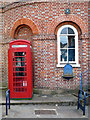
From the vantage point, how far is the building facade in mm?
8328

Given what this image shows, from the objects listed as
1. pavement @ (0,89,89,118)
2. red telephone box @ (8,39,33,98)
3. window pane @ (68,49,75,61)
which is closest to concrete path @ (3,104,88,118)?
pavement @ (0,89,89,118)

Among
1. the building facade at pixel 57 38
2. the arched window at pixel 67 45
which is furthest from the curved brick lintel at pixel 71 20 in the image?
the arched window at pixel 67 45

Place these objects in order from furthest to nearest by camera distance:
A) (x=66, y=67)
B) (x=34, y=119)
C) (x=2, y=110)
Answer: (x=66, y=67), (x=2, y=110), (x=34, y=119)

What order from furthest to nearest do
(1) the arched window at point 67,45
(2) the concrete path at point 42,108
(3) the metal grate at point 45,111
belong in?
(1) the arched window at point 67,45 → (3) the metal grate at point 45,111 → (2) the concrete path at point 42,108

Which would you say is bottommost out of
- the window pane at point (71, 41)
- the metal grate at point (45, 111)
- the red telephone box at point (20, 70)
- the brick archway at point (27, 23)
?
the metal grate at point (45, 111)

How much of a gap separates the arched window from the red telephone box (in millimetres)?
2075

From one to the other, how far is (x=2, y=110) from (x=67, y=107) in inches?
107

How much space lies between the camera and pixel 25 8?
8641mm

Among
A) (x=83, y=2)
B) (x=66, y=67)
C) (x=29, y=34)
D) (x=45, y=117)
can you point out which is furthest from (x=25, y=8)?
(x=45, y=117)

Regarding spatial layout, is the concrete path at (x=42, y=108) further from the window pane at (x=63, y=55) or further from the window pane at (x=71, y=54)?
the window pane at (x=71, y=54)

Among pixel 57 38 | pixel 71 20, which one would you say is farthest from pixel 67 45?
pixel 71 20

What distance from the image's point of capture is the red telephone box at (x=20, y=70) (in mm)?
7102

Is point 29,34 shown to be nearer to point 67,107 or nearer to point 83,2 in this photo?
point 83,2

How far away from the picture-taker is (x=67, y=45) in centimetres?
849
